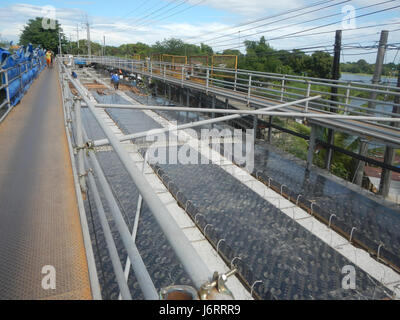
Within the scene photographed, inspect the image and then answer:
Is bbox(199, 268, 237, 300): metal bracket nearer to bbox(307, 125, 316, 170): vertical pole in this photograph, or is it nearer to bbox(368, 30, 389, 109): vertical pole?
bbox(307, 125, 316, 170): vertical pole

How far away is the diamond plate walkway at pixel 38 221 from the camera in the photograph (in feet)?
5.67

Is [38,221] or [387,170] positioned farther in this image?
[387,170]

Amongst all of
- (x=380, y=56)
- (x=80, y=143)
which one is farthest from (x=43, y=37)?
(x=80, y=143)

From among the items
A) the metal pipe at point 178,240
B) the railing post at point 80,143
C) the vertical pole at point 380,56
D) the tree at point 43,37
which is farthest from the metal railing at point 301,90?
the tree at point 43,37

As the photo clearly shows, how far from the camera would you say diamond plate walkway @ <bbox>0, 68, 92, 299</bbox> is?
173 cm

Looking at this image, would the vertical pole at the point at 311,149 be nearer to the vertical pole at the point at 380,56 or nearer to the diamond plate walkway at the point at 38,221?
the vertical pole at the point at 380,56

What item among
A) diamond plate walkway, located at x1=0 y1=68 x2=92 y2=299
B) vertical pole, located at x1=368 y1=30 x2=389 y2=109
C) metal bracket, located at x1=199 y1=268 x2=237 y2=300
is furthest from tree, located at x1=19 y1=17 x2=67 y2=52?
metal bracket, located at x1=199 y1=268 x2=237 y2=300

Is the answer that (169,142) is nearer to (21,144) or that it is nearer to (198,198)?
(198,198)

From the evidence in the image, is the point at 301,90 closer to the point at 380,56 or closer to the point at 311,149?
the point at 311,149

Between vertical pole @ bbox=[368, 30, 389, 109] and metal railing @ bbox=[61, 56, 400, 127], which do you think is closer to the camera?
metal railing @ bbox=[61, 56, 400, 127]

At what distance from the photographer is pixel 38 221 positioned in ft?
7.53

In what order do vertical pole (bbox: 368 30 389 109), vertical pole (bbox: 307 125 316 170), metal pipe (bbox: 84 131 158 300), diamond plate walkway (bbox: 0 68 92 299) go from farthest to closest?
vertical pole (bbox: 368 30 389 109) < vertical pole (bbox: 307 125 316 170) < diamond plate walkway (bbox: 0 68 92 299) < metal pipe (bbox: 84 131 158 300)

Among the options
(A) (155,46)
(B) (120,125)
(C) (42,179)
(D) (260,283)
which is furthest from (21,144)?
(A) (155,46)

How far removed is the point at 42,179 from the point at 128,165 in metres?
2.14
